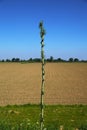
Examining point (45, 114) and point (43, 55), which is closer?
point (43, 55)

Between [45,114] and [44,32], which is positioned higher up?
[44,32]

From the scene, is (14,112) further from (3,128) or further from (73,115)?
(3,128)

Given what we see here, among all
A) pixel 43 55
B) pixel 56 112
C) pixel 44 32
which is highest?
pixel 44 32

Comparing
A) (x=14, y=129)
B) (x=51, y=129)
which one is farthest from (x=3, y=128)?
(x=51, y=129)

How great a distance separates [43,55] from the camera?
567 cm

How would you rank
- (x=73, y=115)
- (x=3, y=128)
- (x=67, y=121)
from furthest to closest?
(x=73, y=115) < (x=67, y=121) < (x=3, y=128)

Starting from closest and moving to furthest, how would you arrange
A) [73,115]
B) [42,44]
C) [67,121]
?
[42,44]
[67,121]
[73,115]

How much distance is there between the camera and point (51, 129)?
7.89 meters

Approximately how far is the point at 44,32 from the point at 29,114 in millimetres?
8443

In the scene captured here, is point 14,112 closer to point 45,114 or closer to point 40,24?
point 45,114

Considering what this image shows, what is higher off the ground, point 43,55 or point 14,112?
point 43,55

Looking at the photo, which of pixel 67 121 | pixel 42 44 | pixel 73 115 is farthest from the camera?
pixel 73 115

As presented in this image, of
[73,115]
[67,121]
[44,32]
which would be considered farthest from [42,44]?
[73,115]

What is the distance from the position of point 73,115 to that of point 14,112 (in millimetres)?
2284
